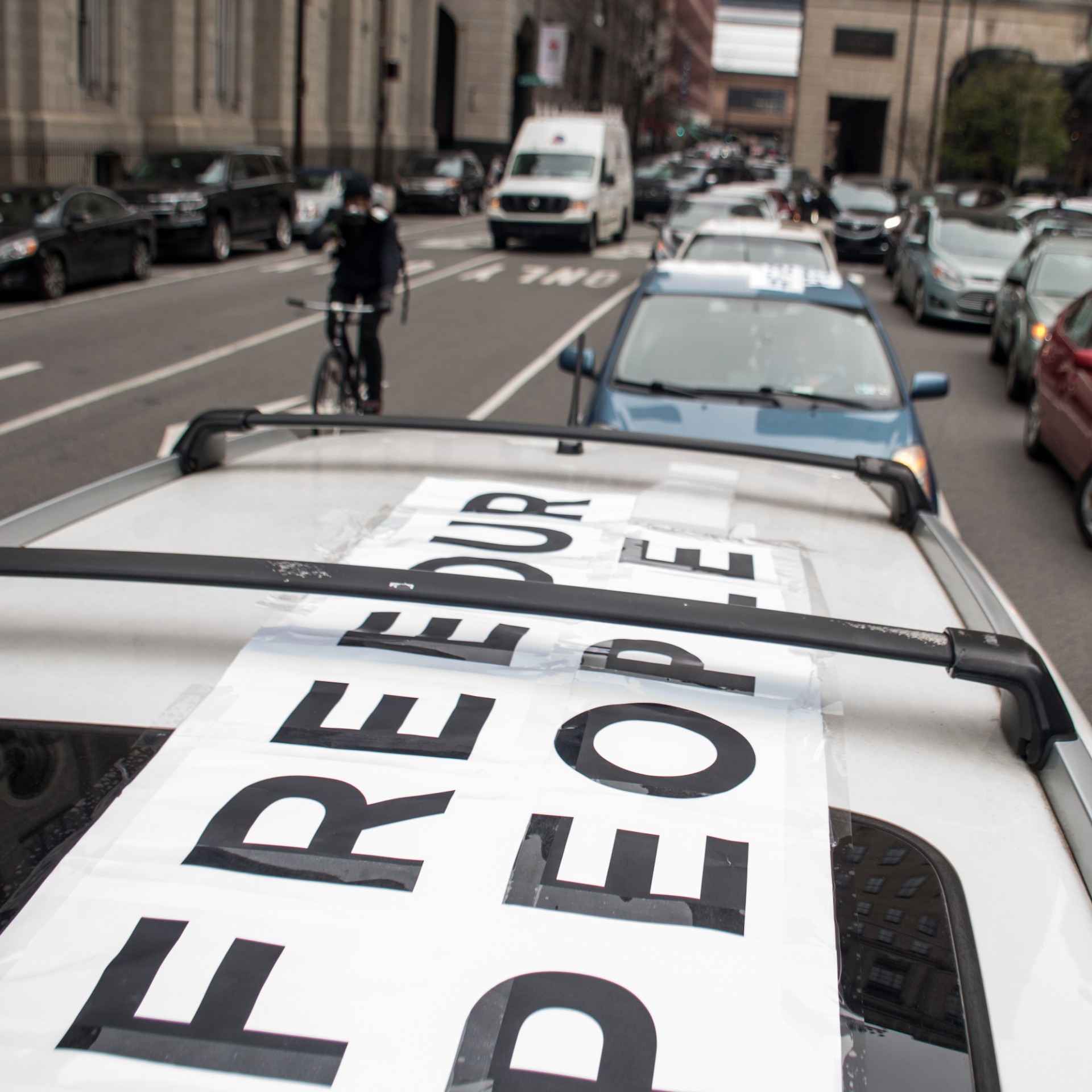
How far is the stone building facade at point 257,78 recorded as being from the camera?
92.9ft

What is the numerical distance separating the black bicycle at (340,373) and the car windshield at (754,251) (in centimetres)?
427

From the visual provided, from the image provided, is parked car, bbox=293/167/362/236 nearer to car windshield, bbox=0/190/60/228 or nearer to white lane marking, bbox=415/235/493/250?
white lane marking, bbox=415/235/493/250

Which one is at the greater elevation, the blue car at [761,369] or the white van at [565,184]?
the white van at [565,184]

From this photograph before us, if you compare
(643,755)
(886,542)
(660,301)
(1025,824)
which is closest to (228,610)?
(643,755)

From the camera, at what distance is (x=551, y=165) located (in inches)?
1176

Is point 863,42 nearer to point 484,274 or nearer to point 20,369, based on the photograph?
point 484,274

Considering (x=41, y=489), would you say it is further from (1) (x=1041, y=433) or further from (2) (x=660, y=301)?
(1) (x=1041, y=433)

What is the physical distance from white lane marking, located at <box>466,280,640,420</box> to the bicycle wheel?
1.03 m

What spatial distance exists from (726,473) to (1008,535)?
232 inches

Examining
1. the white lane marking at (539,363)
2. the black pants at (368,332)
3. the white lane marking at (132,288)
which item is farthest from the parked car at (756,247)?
the white lane marking at (132,288)

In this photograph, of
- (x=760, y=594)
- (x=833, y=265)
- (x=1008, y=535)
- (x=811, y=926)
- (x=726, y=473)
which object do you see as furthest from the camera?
(x=833, y=265)

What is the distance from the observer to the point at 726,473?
3.21m

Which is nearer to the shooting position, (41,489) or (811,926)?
(811,926)

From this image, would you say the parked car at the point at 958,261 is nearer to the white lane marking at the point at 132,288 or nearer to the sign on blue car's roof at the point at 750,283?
the sign on blue car's roof at the point at 750,283
